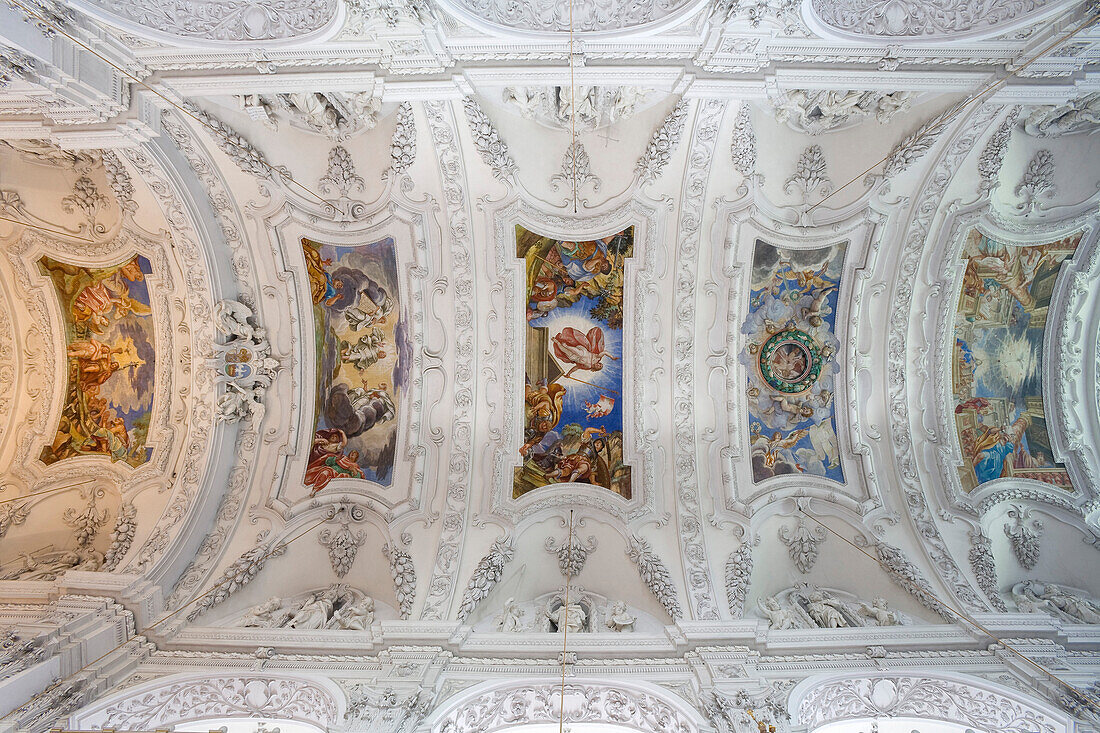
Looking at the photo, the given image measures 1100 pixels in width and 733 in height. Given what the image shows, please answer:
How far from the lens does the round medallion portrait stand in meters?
11.2

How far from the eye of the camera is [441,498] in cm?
1071

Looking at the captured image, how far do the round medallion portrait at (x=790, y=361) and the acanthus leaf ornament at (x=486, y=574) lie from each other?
20.1 feet

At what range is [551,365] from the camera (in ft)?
37.0

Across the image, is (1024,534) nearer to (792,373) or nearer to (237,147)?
(792,373)

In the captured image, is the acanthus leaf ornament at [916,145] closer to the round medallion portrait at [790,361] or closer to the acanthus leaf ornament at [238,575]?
the round medallion portrait at [790,361]

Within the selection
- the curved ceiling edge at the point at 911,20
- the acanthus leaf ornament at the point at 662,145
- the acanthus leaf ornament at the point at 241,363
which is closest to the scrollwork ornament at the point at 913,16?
the curved ceiling edge at the point at 911,20

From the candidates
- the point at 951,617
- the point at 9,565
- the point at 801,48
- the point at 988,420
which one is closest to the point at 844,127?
the point at 801,48

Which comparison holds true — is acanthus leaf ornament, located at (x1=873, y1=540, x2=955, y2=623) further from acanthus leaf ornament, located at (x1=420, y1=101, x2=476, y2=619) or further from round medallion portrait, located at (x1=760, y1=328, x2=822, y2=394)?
acanthus leaf ornament, located at (x1=420, y1=101, x2=476, y2=619)

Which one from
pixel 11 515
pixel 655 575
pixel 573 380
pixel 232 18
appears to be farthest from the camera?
pixel 573 380

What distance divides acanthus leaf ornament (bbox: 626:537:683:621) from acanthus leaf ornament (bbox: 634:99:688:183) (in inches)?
260

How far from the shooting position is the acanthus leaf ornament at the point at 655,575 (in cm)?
914

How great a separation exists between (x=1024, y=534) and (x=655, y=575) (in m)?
6.87

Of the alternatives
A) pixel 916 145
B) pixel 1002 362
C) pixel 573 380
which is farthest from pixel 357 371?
pixel 1002 362

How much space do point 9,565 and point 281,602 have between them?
5255mm
